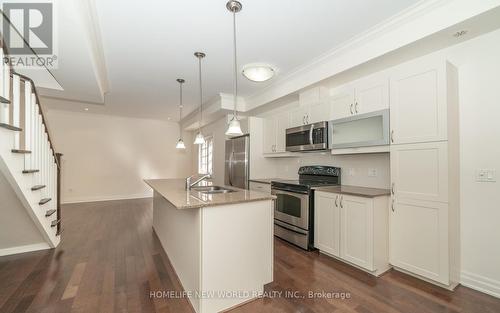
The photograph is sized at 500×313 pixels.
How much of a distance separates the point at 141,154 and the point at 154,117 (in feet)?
4.42

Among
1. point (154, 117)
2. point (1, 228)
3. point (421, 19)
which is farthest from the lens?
point (154, 117)

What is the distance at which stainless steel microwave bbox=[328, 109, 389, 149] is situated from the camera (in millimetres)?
2526

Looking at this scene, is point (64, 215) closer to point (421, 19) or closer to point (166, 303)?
point (166, 303)

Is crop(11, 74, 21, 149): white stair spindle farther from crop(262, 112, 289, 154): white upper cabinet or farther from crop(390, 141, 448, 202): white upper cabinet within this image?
crop(390, 141, 448, 202): white upper cabinet

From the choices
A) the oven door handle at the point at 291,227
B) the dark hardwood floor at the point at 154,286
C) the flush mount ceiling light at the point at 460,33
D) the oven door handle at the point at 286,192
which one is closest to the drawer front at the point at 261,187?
the oven door handle at the point at 286,192

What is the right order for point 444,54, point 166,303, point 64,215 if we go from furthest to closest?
point 64,215, point 444,54, point 166,303

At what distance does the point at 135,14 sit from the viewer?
7.28 ft

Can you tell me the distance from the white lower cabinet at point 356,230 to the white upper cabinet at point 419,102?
0.79 metres

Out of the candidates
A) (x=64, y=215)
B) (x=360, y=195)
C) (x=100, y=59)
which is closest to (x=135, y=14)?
(x=100, y=59)

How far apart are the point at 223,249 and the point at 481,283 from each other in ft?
8.08

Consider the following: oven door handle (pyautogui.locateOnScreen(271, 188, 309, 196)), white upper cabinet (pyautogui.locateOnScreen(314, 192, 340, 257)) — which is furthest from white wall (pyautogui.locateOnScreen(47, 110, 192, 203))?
white upper cabinet (pyautogui.locateOnScreen(314, 192, 340, 257))

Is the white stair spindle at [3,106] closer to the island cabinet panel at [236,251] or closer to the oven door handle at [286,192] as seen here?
the island cabinet panel at [236,251]

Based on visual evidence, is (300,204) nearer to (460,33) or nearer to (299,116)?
(299,116)

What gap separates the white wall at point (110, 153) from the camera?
21.0 ft
